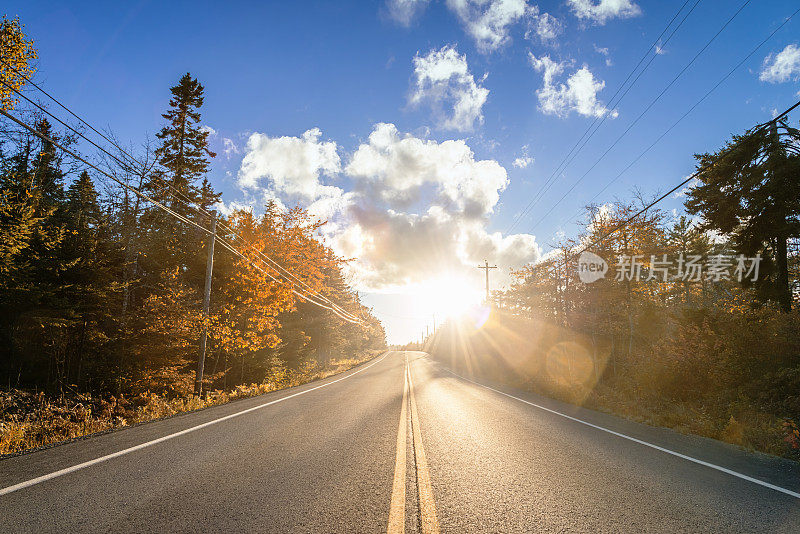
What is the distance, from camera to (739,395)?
10.6 metres

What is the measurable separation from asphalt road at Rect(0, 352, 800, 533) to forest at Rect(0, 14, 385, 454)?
2953mm

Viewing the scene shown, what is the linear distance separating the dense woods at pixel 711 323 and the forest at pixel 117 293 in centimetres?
1541

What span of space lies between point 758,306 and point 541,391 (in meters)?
9.24

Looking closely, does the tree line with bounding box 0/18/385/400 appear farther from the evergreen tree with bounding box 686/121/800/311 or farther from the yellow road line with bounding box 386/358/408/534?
the evergreen tree with bounding box 686/121/800/311

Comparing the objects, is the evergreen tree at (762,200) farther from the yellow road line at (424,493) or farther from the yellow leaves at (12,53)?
the yellow leaves at (12,53)

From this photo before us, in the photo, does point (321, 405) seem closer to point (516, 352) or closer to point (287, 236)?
point (287, 236)

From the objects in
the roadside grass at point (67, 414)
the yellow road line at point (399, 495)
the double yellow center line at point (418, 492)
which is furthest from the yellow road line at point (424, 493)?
the roadside grass at point (67, 414)

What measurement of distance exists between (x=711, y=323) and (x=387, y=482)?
49.3 feet

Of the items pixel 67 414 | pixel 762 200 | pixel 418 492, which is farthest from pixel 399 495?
pixel 762 200

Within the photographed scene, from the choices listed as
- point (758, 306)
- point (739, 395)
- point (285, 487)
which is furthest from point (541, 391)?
point (285, 487)

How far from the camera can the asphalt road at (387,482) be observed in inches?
122

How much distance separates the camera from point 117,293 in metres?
14.1

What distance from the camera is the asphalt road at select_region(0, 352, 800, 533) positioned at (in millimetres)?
3107

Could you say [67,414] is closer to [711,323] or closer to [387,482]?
[387,482]
